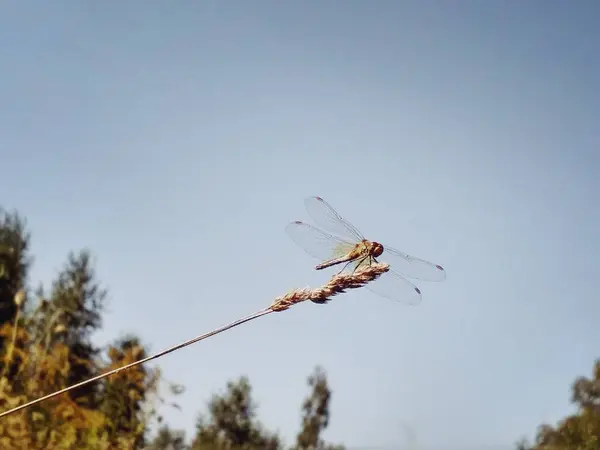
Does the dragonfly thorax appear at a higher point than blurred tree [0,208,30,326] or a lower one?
lower

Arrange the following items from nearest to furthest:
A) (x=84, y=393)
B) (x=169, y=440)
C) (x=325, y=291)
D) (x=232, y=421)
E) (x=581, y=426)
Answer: (x=325, y=291) → (x=581, y=426) → (x=84, y=393) → (x=232, y=421) → (x=169, y=440)

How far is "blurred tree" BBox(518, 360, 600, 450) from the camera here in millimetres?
22633

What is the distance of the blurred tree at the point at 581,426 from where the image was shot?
2263cm

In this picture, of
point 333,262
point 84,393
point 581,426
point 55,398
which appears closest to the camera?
point 333,262

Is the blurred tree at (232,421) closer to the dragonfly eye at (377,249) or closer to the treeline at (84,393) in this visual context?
the treeline at (84,393)

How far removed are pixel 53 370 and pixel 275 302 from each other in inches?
305

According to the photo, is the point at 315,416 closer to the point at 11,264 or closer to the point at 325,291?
the point at 11,264

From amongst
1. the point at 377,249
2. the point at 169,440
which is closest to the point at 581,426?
the point at 377,249

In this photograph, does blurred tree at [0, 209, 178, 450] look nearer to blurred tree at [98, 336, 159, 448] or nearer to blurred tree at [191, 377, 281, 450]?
blurred tree at [98, 336, 159, 448]

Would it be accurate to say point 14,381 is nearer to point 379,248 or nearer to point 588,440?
point 379,248

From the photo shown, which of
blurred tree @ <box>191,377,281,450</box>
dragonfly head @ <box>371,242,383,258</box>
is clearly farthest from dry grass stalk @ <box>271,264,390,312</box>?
blurred tree @ <box>191,377,281,450</box>

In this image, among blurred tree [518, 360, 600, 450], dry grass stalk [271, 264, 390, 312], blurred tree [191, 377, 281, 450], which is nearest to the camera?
dry grass stalk [271, 264, 390, 312]

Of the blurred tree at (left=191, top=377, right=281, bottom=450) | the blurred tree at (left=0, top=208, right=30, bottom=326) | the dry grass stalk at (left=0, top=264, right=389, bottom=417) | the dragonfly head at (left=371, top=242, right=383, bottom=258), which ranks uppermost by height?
the blurred tree at (left=0, top=208, right=30, bottom=326)

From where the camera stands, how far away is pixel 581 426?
78.8 ft
